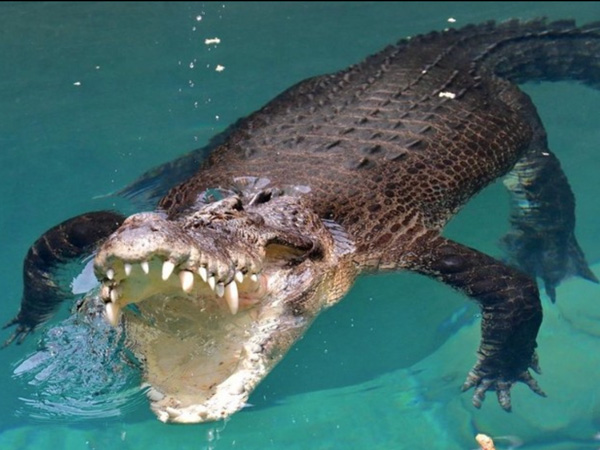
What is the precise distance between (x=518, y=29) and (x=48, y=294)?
12.6 feet

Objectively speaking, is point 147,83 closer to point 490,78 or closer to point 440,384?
point 490,78

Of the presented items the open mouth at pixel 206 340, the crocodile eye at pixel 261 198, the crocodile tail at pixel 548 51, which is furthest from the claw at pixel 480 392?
the crocodile tail at pixel 548 51

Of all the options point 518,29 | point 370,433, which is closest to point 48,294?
point 370,433

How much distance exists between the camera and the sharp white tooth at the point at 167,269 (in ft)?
9.19

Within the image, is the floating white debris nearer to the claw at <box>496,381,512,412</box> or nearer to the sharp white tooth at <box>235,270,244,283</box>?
the claw at <box>496,381,512,412</box>

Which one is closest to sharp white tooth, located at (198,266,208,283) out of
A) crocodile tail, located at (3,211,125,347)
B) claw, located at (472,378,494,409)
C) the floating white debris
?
crocodile tail, located at (3,211,125,347)

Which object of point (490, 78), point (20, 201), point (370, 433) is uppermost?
point (490, 78)

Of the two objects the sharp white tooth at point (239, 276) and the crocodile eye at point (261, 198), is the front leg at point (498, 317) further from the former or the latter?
the sharp white tooth at point (239, 276)

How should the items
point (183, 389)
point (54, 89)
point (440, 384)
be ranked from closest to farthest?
point (183, 389)
point (440, 384)
point (54, 89)

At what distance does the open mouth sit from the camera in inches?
125

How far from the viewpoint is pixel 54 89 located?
21.0 ft

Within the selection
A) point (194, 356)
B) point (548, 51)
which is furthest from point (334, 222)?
point (548, 51)

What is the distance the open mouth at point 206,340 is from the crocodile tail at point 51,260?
3.28ft

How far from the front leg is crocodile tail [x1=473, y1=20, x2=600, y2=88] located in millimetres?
2053
